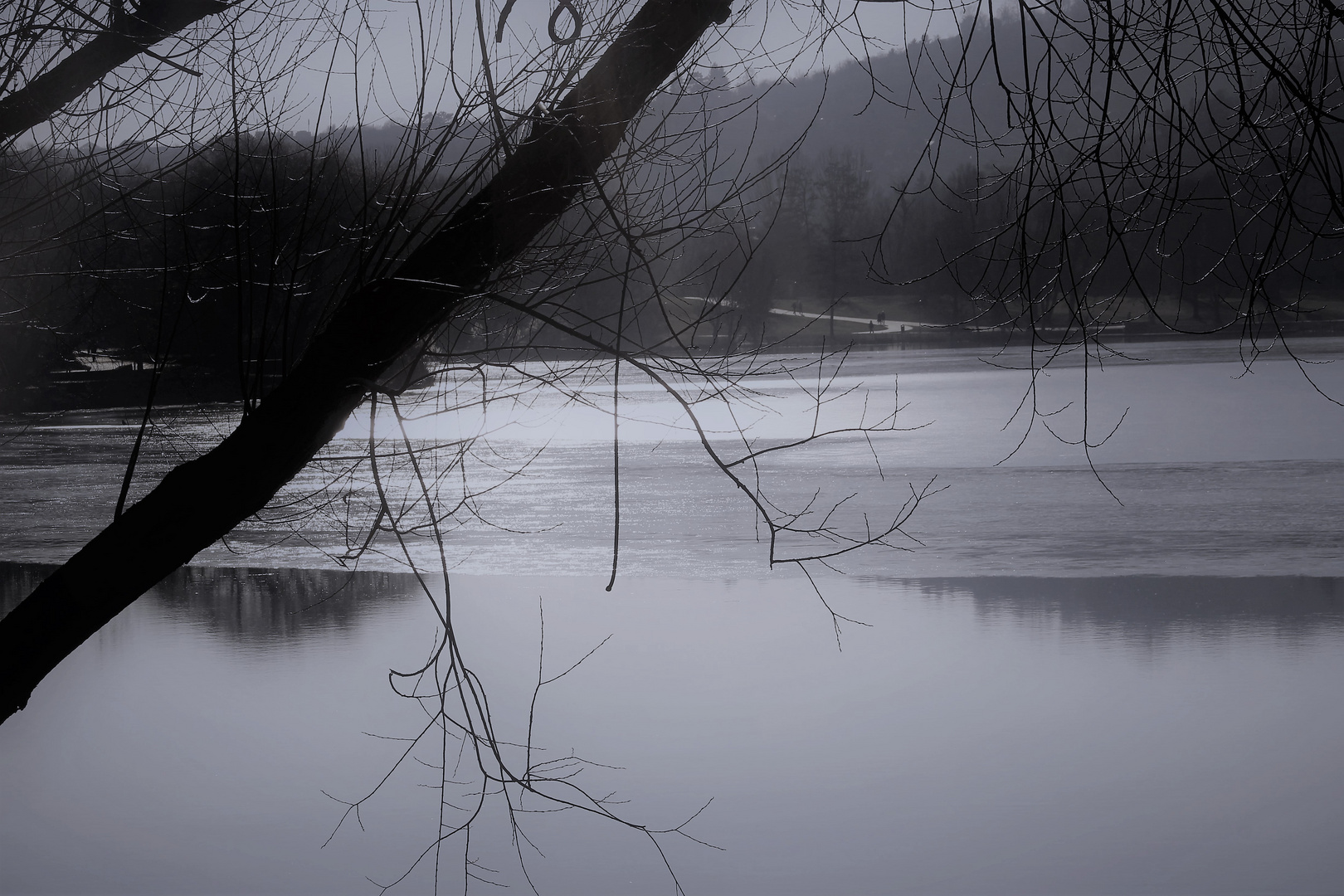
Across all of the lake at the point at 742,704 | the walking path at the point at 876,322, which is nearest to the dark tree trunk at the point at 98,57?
the lake at the point at 742,704

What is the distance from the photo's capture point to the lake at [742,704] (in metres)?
4.92

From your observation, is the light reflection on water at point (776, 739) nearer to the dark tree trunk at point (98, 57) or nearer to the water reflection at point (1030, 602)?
the water reflection at point (1030, 602)

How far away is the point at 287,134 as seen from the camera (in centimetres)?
349

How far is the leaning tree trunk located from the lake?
1.49ft

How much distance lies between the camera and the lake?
4922 mm

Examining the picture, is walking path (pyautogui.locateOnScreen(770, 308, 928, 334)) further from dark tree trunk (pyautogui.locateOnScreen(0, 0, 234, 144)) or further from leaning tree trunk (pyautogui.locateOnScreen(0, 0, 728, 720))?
leaning tree trunk (pyautogui.locateOnScreen(0, 0, 728, 720))

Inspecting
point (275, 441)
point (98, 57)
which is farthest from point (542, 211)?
point (98, 57)

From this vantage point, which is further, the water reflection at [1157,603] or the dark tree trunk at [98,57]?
the water reflection at [1157,603]

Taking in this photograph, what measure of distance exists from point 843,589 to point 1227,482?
20.4ft

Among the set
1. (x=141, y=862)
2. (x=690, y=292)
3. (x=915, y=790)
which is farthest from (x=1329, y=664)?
(x=141, y=862)

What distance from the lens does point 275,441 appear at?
214cm

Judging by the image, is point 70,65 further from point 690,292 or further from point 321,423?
point 690,292

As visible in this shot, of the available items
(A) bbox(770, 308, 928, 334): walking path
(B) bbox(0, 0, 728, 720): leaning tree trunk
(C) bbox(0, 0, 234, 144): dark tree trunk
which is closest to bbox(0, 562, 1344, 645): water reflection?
(C) bbox(0, 0, 234, 144): dark tree trunk

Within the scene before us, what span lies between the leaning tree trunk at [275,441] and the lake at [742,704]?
0.45 meters
